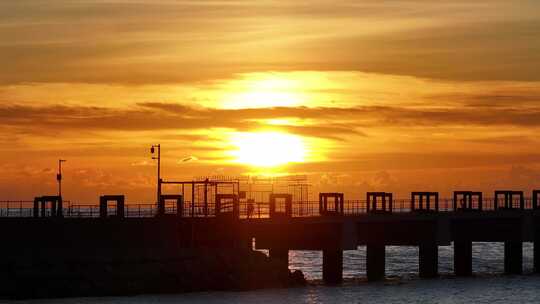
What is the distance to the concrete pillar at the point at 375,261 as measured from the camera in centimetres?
12875

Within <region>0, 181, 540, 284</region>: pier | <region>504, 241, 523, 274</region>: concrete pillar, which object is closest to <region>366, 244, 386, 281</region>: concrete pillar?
<region>0, 181, 540, 284</region>: pier

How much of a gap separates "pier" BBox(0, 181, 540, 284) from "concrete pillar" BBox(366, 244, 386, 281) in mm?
110

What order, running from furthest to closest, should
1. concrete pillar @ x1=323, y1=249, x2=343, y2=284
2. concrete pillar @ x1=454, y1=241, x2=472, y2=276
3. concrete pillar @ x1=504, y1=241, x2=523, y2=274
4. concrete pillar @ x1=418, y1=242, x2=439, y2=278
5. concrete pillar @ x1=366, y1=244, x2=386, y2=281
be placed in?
concrete pillar @ x1=504, y1=241, x2=523, y2=274 < concrete pillar @ x1=454, y1=241, x2=472, y2=276 < concrete pillar @ x1=418, y1=242, x2=439, y2=278 < concrete pillar @ x1=366, y1=244, x2=386, y2=281 < concrete pillar @ x1=323, y1=249, x2=343, y2=284

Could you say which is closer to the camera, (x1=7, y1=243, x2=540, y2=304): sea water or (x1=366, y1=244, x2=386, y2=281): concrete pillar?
(x1=7, y1=243, x2=540, y2=304): sea water

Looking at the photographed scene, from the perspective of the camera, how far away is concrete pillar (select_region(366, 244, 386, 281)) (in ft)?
422

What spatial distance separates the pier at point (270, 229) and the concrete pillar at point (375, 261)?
0.36ft

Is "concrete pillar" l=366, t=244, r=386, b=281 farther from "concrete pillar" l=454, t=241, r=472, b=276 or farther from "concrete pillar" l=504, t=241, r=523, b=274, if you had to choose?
"concrete pillar" l=504, t=241, r=523, b=274

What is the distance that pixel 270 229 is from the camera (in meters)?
118

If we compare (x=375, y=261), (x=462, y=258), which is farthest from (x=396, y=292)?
(x=462, y=258)

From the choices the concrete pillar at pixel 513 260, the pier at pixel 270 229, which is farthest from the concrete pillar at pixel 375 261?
the concrete pillar at pixel 513 260

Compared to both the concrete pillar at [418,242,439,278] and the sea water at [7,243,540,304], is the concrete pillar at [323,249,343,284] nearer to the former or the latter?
the sea water at [7,243,540,304]

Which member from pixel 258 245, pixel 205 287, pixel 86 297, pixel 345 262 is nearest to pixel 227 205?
pixel 258 245

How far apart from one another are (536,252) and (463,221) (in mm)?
12763

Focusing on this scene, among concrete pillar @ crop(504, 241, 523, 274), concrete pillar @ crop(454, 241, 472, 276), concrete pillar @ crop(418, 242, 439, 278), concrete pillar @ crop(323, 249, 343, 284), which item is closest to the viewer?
concrete pillar @ crop(323, 249, 343, 284)
